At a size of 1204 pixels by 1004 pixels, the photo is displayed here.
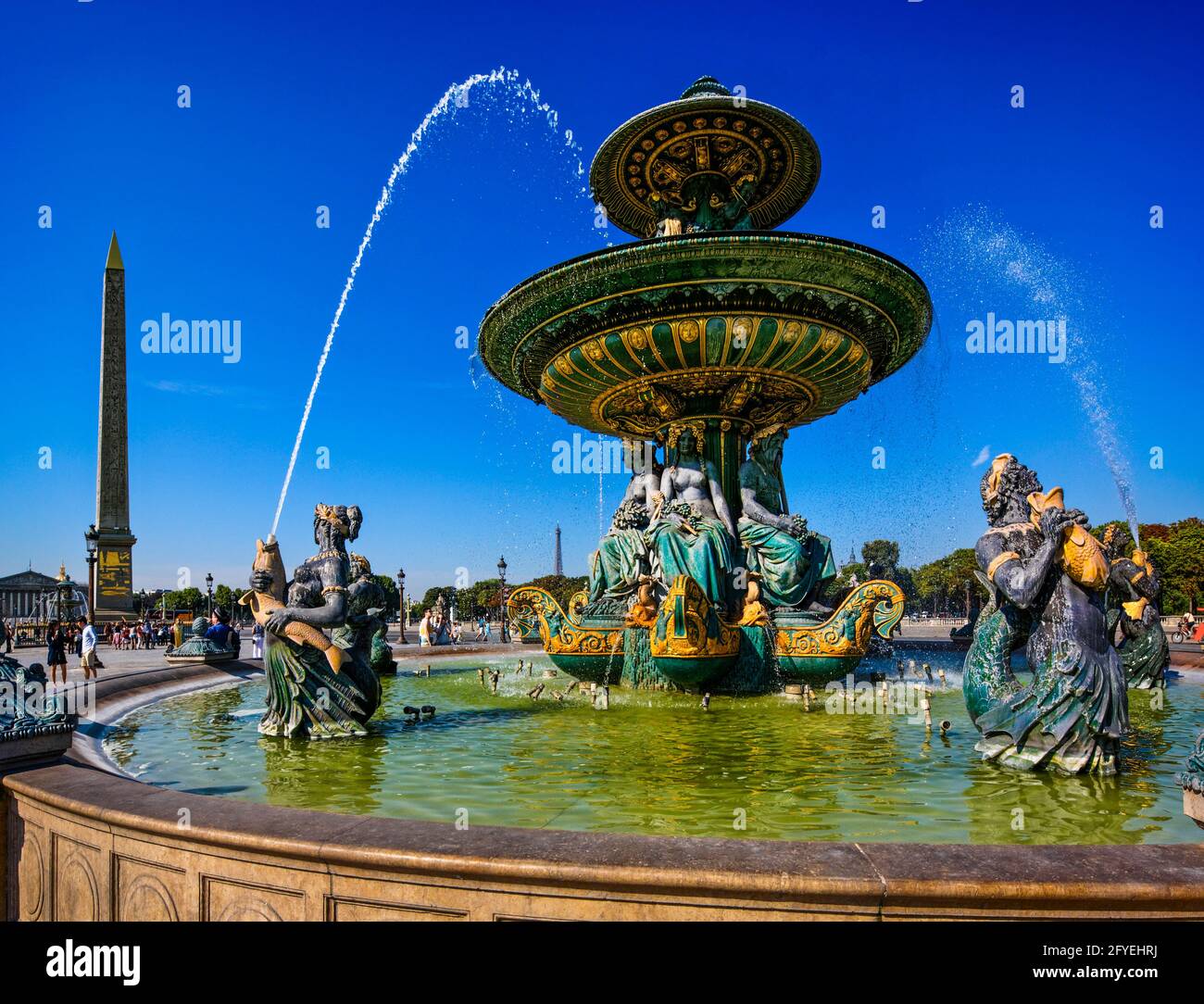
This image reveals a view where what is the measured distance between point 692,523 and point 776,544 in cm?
116

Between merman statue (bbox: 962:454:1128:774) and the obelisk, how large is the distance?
166ft

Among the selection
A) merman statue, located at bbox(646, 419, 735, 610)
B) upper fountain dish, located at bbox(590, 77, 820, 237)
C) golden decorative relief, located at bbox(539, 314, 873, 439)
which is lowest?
merman statue, located at bbox(646, 419, 735, 610)

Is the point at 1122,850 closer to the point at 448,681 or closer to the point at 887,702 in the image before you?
the point at 887,702

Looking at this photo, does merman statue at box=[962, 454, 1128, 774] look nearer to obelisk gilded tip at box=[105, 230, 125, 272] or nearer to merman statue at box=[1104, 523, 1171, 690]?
merman statue at box=[1104, 523, 1171, 690]

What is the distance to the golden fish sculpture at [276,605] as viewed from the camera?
22.7 ft

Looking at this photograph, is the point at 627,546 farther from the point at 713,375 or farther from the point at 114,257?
the point at 114,257

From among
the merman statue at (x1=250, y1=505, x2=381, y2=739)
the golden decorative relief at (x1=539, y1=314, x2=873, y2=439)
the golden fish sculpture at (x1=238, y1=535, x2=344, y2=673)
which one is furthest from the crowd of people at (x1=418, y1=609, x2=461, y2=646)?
the merman statue at (x1=250, y1=505, x2=381, y2=739)

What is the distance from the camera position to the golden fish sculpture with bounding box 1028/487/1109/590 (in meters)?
5.17

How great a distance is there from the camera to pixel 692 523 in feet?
36.1

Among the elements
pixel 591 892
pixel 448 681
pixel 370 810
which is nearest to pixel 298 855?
pixel 591 892

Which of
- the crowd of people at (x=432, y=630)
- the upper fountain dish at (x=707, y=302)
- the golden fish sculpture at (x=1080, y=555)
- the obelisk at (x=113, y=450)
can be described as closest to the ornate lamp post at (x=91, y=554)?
the obelisk at (x=113, y=450)

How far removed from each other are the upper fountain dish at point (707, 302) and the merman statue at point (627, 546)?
39.3 inches

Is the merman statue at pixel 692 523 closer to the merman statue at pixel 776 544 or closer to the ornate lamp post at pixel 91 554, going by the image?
the merman statue at pixel 776 544
